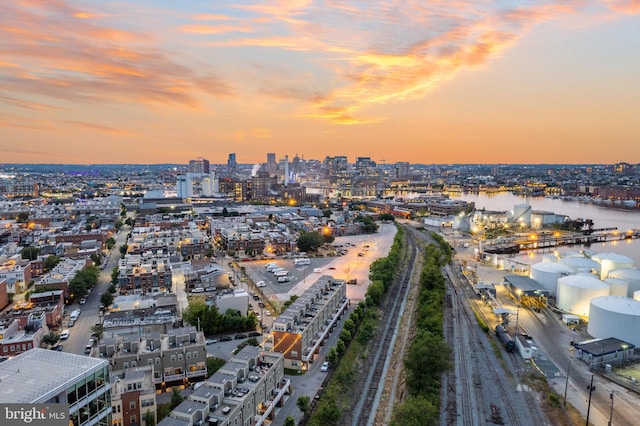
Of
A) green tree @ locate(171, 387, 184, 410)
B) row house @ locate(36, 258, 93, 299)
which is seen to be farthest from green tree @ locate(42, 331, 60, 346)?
green tree @ locate(171, 387, 184, 410)

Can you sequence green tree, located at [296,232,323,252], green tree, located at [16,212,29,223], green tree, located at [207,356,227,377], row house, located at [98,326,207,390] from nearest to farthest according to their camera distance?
row house, located at [98,326,207,390]
green tree, located at [207,356,227,377]
green tree, located at [296,232,323,252]
green tree, located at [16,212,29,223]

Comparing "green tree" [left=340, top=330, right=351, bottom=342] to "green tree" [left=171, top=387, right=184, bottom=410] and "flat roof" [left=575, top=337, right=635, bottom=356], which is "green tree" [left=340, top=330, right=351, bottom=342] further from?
"flat roof" [left=575, top=337, right=635, bottom=356]

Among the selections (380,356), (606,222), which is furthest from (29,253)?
(606,222)

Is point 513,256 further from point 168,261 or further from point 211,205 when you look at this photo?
point 211,205

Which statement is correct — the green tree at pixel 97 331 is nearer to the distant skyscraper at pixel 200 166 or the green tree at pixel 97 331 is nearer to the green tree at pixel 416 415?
the green tree at pixel 416 415

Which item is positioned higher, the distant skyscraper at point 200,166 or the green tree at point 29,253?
the distant skyscraper at point 200,166

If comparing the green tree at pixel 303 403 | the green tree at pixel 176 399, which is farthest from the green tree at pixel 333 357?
the green tree at pixel 176 399
